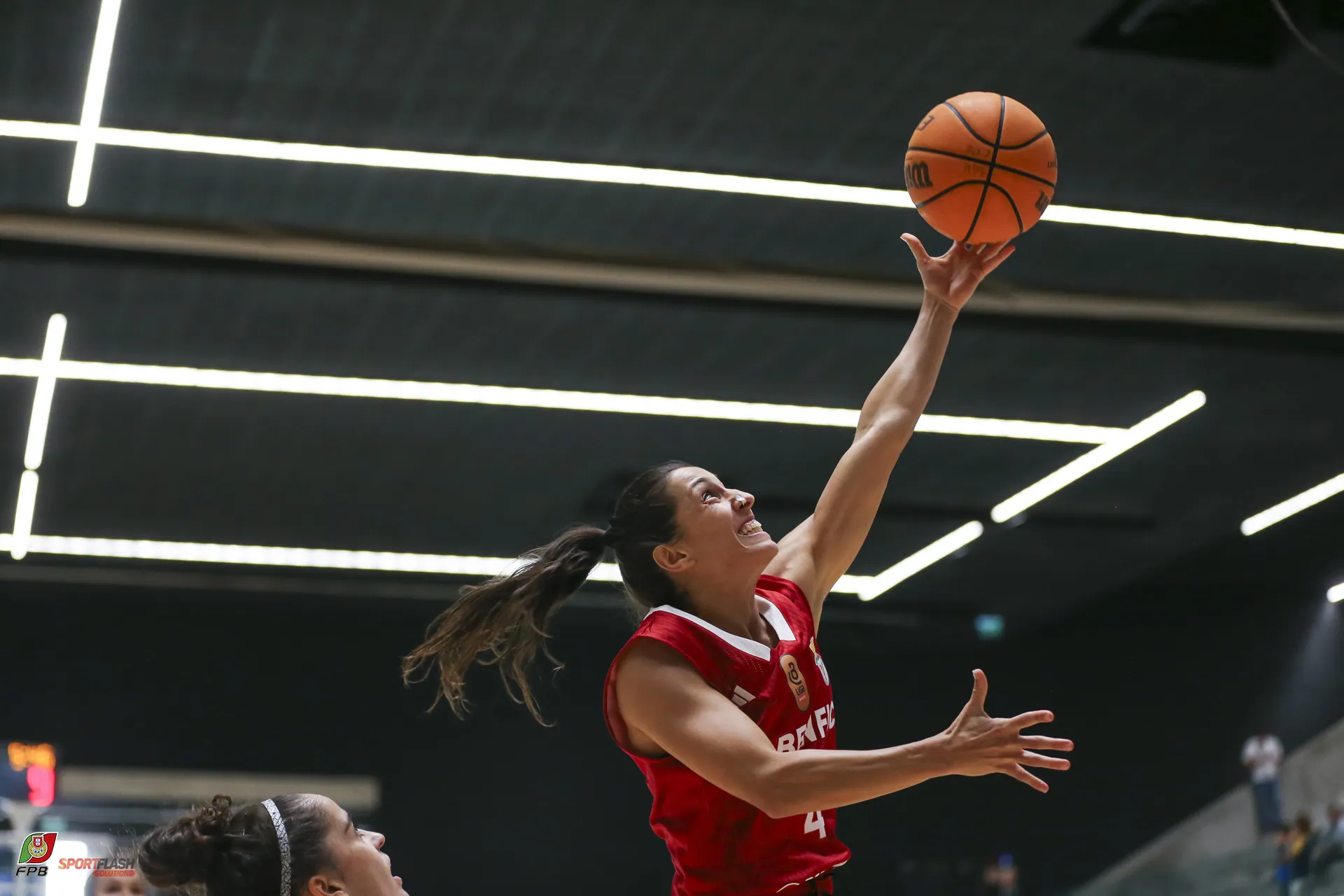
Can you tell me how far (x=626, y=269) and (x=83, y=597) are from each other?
938 centimetres

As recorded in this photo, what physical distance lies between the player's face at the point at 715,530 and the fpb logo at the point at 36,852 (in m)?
1.37

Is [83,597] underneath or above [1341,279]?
above

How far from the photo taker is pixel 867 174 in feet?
24.3

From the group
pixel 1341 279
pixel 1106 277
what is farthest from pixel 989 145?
pixel 1341 279

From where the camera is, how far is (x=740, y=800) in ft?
8.47

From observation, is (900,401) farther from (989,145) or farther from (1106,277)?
(1106,277)

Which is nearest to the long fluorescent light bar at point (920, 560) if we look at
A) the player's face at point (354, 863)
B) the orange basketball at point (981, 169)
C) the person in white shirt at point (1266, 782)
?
the person in white shirt at point (1266, 782)

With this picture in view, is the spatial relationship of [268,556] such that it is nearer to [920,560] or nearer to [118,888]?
[920,560]

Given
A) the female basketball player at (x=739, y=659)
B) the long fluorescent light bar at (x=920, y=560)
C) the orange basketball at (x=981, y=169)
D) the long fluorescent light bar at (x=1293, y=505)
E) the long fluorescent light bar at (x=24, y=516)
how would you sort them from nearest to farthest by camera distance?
the female basketball player at (x=739, y=659) → the orange basketball at (x=981, y=169) → the long fluorescent light bar at (x=24, y=516) → the long fluorescent light bar at (x=1293, y=505) → the long fluorescent light bar at (x=920, y=560)

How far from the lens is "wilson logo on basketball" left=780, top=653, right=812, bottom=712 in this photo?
8.84ft

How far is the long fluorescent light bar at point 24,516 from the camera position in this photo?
11.5m

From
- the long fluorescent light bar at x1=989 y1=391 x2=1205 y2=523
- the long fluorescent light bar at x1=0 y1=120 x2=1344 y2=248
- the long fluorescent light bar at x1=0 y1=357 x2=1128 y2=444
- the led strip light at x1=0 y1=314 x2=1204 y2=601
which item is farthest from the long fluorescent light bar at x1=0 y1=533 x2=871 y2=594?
the long fluorescent light bar at x1=0 y1=120 x2=1344 y2=248

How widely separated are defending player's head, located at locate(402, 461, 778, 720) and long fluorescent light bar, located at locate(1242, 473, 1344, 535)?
1117 centimetres

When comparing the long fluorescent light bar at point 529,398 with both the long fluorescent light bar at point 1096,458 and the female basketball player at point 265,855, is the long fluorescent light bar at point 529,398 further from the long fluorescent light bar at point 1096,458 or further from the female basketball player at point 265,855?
the female basketball player at point 265,855
